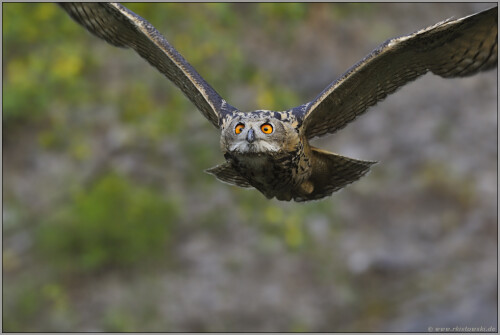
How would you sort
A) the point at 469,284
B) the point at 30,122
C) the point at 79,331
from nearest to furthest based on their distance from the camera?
the point at 79,331 → the point at 469,284 → the point at 30,122

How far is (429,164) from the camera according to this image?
12.6 m

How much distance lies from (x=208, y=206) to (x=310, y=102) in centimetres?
671

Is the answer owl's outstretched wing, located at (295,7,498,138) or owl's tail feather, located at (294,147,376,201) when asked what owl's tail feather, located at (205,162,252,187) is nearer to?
owl's tail feather, located at (294,147,376,201)

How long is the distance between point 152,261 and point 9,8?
3907mm

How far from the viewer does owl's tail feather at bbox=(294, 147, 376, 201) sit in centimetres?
533

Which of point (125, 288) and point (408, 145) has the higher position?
point (408, 145)

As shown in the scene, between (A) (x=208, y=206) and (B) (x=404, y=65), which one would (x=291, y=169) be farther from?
(A) (x=208, y=206)

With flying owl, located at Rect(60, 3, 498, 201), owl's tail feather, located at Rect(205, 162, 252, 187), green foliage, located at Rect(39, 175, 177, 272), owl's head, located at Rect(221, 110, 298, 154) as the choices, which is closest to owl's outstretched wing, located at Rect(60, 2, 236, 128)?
flying owl, located at Rect(60, 3, 498, 201)

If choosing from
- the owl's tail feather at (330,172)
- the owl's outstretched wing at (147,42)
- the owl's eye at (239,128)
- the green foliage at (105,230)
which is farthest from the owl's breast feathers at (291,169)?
the green foliage at (105,230)

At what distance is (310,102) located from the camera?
5078 mm

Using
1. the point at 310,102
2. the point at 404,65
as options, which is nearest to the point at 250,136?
the point at 310,102

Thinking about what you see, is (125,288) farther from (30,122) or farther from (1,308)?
(30,122)

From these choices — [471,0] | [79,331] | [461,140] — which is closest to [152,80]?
[79,331]

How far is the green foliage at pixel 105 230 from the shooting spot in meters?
11.0
